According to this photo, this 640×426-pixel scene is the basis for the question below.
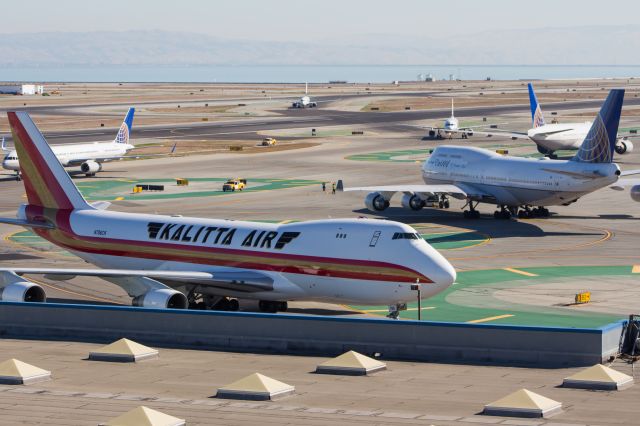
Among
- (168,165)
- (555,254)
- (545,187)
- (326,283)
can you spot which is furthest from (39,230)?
(168,165)

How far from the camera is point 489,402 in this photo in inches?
1356

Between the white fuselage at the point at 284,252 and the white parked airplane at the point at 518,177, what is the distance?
3426cm

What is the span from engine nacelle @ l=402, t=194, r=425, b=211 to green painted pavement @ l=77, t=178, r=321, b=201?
2242cm

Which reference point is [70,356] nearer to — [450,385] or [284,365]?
[284,365]

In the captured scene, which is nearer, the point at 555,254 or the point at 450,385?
the point at 450,385

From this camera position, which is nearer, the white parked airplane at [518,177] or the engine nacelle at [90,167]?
the white parked airplane at [518,177]

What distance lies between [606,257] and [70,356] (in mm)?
43458

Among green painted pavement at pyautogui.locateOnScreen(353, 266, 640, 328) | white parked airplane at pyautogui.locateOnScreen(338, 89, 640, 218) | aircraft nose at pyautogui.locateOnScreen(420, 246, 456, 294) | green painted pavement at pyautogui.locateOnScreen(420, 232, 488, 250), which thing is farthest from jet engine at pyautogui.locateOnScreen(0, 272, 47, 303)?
white parked airplane at pyautogui.locateOnScreen(338, 89, 640, 218)

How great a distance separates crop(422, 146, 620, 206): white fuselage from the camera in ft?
289

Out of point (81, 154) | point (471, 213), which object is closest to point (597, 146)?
point (471, 213)

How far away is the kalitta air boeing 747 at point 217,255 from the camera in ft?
174

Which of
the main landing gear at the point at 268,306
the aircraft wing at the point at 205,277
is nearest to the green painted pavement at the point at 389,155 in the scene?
the main landing gear at the point at 268,306

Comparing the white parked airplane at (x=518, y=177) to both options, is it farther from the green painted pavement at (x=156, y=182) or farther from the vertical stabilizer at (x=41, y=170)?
the vertical stabilizer at (x=41, y=170)

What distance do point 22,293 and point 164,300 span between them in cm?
623
